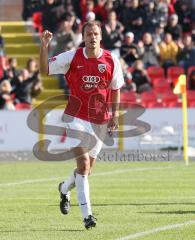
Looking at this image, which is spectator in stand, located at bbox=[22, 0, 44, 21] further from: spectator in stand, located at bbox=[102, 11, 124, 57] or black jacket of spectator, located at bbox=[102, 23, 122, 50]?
black jacket of spectator, located at bbox=[102, 23, 122, 50]

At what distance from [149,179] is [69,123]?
21.2 feet

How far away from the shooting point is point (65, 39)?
2838cm

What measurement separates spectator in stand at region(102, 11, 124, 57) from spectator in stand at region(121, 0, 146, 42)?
3.02 feet

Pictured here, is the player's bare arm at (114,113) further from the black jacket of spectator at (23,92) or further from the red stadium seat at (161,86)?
the red stadium seat at (161,86)

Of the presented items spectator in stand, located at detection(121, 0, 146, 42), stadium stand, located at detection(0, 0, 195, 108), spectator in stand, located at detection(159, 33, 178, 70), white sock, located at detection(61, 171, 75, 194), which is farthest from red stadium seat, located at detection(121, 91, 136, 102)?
white sock, located at detection(61, 171, 75, 194)

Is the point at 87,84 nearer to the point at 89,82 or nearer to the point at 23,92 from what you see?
the point at 89,82

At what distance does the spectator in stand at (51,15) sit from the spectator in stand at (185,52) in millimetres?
3918

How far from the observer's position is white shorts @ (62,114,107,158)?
10844 mm

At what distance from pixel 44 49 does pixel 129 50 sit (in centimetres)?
1780

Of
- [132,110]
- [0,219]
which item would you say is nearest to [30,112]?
[132,110]

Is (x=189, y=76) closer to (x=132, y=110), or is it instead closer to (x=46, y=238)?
(x=132, y=110)

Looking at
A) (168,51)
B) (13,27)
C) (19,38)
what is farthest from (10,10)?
(168,51)

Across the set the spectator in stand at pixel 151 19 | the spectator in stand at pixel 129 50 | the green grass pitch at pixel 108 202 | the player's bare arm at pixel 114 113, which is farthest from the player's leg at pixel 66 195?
the spectator in stand at pixel 151 19

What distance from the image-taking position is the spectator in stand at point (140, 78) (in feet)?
90.8
